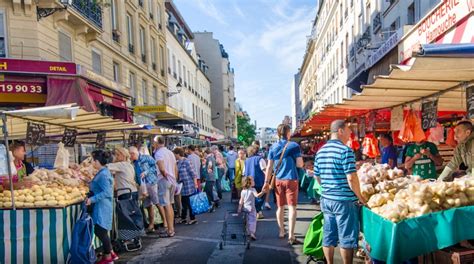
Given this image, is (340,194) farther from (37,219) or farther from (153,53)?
(153,53)

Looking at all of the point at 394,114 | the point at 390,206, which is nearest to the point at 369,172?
the point at 390,206

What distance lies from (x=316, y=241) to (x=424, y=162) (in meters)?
2.59

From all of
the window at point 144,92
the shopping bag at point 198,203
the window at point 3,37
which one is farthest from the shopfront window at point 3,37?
the window at point 144,92

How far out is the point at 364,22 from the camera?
2256cm

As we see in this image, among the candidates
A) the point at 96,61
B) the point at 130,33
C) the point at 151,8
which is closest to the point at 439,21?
the point at 96,61

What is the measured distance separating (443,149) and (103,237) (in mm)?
7577

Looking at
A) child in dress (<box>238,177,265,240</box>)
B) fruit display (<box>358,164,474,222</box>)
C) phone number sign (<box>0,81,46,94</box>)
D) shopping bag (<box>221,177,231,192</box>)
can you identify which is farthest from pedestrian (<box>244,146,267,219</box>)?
phone number sign (<box>0,81,46,94</box>)

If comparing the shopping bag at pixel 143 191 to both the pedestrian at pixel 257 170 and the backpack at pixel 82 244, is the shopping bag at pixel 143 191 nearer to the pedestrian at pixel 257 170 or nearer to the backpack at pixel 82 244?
the backpack at pixel 82 244

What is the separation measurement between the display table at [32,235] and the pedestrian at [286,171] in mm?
3215

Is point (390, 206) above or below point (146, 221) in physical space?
above

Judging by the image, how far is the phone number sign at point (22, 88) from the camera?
11.5 meters

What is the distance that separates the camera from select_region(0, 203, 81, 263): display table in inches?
191

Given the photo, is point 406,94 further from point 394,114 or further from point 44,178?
point 44,178

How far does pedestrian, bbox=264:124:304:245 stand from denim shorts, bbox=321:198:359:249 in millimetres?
1741
